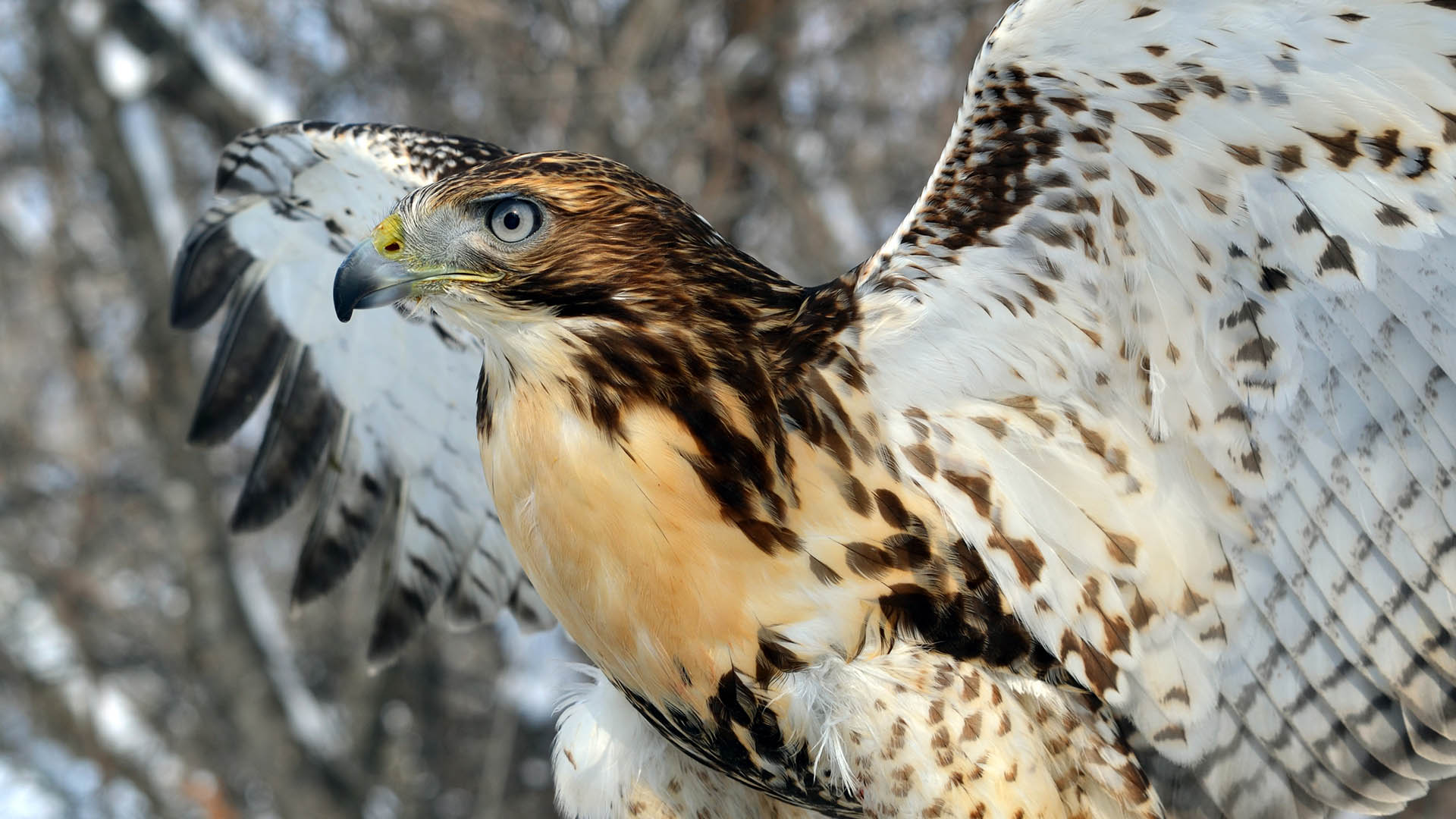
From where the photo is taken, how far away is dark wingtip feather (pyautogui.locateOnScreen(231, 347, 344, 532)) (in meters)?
3.96

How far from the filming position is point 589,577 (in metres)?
2.44

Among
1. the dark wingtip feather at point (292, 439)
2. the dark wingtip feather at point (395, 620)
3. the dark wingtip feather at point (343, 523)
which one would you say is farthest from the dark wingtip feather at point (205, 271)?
the dark wingtip feather at point (395, 620)

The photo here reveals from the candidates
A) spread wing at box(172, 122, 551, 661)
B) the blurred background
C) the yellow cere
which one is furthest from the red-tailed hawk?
the blurred background

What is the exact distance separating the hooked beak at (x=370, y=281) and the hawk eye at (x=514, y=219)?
175 mm

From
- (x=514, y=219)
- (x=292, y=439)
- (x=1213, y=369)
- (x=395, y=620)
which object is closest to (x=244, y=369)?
(x=292, y=439)

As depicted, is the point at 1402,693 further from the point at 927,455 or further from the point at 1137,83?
the point at 1137,83

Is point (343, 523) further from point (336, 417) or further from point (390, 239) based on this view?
point (390, 239)

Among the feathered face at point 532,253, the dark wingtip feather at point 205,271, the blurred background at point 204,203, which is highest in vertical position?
the feathered face at point 532,253

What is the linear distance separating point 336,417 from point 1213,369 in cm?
270

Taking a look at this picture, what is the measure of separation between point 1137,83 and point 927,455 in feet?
2.63

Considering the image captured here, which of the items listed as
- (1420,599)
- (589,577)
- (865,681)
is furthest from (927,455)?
(1420,599)

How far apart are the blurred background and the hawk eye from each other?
154 inches

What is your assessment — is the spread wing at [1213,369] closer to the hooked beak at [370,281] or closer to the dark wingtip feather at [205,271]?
the hooked beak at [370,281]

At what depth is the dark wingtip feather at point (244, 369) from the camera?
13.0 feet
